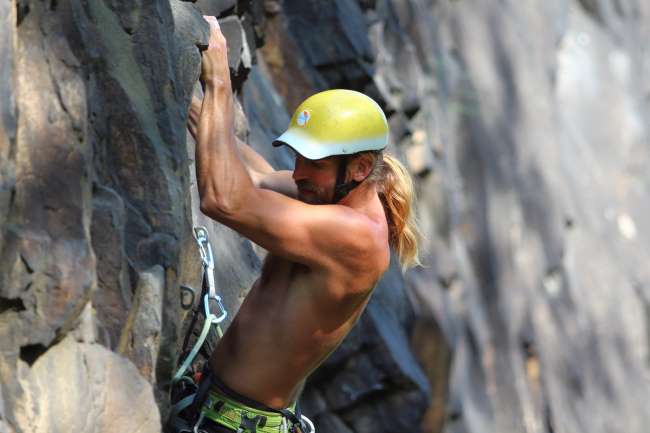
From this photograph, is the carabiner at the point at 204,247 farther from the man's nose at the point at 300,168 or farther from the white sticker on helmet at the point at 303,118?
the white sticker on helmet at the point at 303,118

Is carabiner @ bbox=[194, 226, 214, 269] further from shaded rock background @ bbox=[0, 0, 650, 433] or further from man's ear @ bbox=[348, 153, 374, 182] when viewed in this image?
man's ear @ bbox=[348, 153, 374, 182]

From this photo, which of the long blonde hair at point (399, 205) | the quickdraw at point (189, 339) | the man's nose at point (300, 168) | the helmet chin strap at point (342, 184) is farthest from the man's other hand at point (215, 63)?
the quickdraw at point (189, 339)

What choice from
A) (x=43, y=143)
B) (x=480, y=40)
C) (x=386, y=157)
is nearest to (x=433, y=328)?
(x=480, y=40)

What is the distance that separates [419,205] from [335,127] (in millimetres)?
6618

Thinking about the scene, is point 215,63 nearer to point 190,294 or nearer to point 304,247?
point 304,247

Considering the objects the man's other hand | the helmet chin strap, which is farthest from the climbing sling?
the man's other hand

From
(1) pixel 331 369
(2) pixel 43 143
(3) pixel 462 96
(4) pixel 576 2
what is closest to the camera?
(2) pixel 43 143

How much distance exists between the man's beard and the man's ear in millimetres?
108

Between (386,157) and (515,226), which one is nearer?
(386,157)

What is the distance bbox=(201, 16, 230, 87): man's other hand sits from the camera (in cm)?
387

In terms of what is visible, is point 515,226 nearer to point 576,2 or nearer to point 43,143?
point 576,2

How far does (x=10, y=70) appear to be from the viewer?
3.29m

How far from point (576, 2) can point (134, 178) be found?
1348 cm

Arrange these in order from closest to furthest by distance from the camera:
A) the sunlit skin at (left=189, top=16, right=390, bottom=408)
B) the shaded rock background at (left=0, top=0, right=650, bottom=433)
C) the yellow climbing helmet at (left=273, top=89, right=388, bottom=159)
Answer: the shaded rock background at (left=0, top=0, right=650, bottom=433)
the sunlit skin at (left=189, top=16, right=390, bottom=408)
the yellow climbing helmet at (left=273, top=89, right=388, bottom=159)
